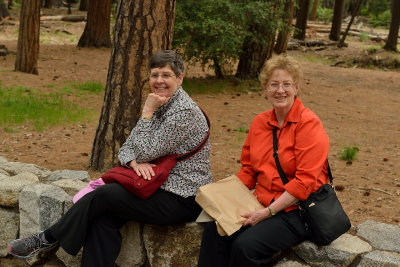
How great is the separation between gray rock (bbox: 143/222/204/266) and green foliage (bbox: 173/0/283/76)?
239 inches

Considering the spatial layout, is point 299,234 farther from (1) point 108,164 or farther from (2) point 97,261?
(1) point 108,164

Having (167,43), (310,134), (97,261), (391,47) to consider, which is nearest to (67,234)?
(97,261)

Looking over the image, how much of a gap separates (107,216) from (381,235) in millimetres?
1861

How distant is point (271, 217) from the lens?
3078mm

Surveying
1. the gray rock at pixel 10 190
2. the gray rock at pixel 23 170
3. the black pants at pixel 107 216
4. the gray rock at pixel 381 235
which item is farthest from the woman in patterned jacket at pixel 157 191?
the gray rock at pixel 23 170

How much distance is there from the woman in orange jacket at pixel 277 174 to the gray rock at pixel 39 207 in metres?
1.38

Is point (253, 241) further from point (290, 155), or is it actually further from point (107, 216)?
point (107, 216)

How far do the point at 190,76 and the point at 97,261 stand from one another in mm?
8689

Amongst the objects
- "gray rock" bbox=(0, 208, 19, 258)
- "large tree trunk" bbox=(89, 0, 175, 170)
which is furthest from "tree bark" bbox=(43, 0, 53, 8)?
"gray rock" bbox=(0, 208, 19, 258)

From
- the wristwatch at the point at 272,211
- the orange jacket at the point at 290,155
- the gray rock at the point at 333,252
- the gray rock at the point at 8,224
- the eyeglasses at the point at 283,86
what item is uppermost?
the eyeglasses at the point at 283,86

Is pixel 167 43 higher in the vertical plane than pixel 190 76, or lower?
higher

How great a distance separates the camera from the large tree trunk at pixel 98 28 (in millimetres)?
15387

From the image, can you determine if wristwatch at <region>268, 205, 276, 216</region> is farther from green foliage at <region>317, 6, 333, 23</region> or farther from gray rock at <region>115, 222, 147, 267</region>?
green foliage at <region>317, 6, 333, 23</region>

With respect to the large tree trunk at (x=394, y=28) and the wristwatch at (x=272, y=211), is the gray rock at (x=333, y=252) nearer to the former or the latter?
the wristwatch at (x=272, y=211)
